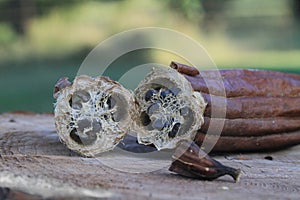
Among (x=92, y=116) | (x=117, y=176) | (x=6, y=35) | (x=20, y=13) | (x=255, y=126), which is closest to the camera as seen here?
(x=117, y=176)

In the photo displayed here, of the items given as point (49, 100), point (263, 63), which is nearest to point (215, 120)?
point (49, 100)

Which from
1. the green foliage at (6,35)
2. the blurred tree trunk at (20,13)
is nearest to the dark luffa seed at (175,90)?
the green foliage at (6,35)

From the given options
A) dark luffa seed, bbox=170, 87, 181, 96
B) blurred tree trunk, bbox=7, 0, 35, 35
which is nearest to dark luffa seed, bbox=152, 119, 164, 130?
dark luffa seed, bbox=170, 87, 181, 96

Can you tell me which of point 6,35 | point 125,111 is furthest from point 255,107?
point 6,35

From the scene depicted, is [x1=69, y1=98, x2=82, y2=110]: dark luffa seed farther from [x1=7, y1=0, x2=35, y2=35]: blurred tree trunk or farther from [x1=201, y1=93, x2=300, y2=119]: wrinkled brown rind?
[x1=7, y1=0, x2=35, y2=35]: blurred tree trunk

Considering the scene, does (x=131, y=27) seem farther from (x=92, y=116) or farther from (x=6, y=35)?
(x=92, y=116)

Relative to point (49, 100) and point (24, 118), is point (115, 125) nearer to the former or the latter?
point (24, 118)
